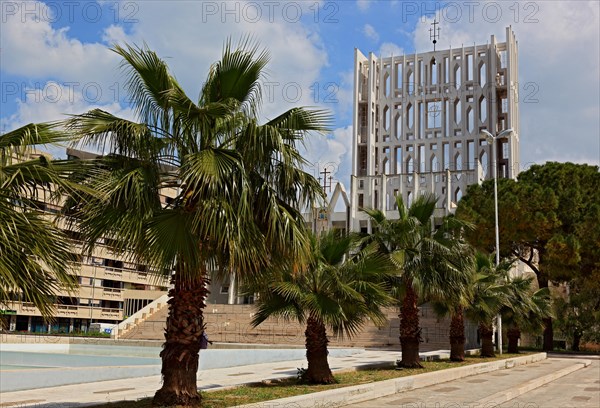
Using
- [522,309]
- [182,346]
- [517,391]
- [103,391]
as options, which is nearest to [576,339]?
[522,309]

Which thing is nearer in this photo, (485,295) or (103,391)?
(103,391)

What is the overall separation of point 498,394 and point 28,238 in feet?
35.9

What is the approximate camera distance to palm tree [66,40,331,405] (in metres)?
9.34

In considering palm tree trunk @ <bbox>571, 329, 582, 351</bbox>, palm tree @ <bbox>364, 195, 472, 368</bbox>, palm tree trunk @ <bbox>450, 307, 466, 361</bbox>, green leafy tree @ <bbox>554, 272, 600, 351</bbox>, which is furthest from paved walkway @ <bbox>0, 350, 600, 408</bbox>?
palm tree trunk @ <bbox>571, 329, 582, 351</bbox>

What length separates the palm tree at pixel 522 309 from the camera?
28594 mm

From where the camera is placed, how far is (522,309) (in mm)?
28828

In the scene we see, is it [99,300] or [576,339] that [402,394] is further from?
[99,300]

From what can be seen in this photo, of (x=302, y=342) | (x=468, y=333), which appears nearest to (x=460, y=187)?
(x=468, y=333)

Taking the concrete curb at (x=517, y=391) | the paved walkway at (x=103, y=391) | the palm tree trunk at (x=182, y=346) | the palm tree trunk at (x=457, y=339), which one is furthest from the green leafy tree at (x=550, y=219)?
the palm tree trunk at (x=182, y=346)

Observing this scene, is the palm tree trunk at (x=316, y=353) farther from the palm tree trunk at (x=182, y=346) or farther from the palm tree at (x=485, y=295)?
the palm tree at (x=485, y=295)

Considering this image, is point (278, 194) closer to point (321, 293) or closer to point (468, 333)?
point (321, 293)

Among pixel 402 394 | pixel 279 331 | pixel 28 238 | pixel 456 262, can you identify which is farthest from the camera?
pixel 279 331

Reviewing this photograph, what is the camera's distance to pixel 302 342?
35312 millimetres

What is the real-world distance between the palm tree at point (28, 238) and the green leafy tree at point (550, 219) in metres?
33.8
